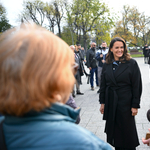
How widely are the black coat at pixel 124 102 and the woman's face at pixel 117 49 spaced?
7.6 inches

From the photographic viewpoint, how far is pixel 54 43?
875 mm

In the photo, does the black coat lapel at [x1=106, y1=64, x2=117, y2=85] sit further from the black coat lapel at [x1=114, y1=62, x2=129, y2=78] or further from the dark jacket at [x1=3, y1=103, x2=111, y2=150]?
the dark jacket at [x1=3, y1=103, x2=111, y2=150]

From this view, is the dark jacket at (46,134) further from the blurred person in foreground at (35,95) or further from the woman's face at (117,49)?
the woman's face at (117,49)

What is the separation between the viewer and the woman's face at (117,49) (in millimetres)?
3011

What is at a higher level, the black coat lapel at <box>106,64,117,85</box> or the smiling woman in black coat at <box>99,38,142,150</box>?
the black coat lapel at <box>106,64,117,85</box>

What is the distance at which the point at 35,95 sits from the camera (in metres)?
0.81

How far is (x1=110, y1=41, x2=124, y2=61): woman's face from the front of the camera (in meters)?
3.01

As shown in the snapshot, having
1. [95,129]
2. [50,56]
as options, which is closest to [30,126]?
[50,56]

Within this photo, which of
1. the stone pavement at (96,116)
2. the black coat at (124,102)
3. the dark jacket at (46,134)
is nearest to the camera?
the dark jacket at (46,134)

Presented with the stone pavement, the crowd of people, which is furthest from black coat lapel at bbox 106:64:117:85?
the crowd of people

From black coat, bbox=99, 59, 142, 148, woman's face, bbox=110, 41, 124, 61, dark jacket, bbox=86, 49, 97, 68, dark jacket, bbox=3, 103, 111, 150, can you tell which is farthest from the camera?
dark jacket, bbox=86, 49, 97, 68

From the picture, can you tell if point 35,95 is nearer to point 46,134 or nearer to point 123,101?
point 46,134

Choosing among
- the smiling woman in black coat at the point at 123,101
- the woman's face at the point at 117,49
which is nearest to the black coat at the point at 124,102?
the smiling woman in black coat at the point at 123,101

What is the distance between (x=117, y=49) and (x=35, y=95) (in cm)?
241
